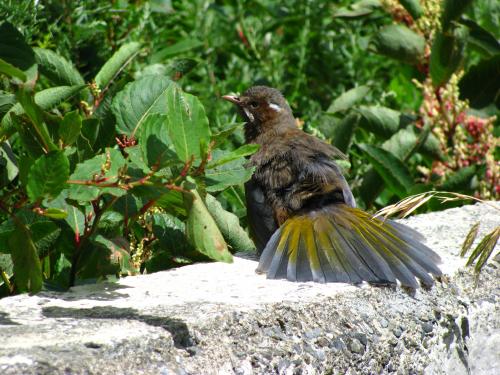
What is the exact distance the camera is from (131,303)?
2.75m

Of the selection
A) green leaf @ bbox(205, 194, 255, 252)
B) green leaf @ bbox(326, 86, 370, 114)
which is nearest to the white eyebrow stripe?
green leaf @ bbox(326, 86, 370, 114)

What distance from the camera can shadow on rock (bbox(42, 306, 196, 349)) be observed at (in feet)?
8.09

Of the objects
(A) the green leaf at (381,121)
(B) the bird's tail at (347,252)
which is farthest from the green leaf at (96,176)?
(A) the green leaf at (381,121)

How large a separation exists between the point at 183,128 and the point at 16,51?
114 centimetres

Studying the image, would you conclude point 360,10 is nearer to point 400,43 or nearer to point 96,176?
point 400,43

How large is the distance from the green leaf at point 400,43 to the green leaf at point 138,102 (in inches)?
98.9

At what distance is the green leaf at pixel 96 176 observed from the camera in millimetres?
2668

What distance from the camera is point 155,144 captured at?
2.82 m

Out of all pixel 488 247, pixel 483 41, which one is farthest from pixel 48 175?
pixel 483 41

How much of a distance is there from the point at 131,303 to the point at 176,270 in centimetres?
62

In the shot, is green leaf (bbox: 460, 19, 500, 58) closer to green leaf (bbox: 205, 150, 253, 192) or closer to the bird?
the bird

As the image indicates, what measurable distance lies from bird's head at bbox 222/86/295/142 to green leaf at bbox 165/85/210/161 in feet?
7.56

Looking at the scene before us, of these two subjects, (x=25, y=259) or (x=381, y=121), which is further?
(x=381, y=121)

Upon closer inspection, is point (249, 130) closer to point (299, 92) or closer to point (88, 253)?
point (299, 92)
